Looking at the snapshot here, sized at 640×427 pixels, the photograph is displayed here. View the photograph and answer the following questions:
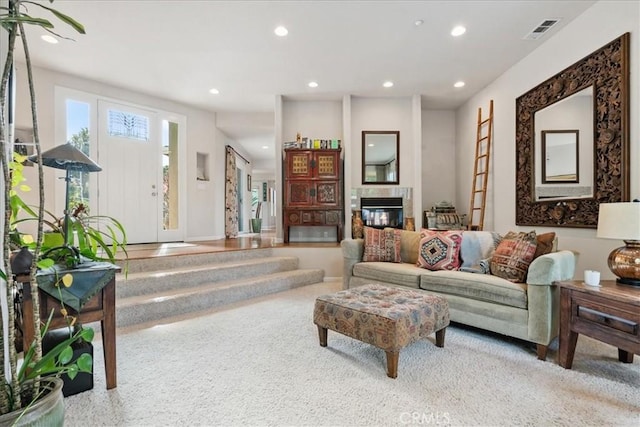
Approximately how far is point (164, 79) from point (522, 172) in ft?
17.5

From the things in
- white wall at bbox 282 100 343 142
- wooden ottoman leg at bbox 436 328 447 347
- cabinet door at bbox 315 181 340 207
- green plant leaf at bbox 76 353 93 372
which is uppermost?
white wall at bbox 282 100 343 142

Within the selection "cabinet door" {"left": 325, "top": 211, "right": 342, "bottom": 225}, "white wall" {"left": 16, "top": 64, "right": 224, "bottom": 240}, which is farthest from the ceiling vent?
"white wall" {"left": 16, "top": 64, "right": 224, "bottom": 240}

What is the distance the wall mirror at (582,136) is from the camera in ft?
8.73

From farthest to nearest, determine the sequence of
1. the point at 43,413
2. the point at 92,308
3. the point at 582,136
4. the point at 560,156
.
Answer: the point at 560,156
the point at 582,136
the point at 92,308
the point at 43,413

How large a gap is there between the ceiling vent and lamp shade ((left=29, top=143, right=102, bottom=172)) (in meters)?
4.50

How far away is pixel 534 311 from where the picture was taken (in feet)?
7.33

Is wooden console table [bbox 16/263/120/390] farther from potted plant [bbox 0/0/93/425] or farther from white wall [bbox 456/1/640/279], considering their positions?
white wall [bbox 456/1/640/279]

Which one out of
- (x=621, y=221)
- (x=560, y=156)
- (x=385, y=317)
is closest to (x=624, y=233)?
(x=621, y=221)

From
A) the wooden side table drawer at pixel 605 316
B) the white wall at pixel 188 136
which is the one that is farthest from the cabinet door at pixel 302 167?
the wooden side table drawer at pixel 605 316

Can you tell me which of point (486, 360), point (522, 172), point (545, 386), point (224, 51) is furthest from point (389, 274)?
point (224, 51)

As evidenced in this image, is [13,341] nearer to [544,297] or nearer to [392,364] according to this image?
[392,364]

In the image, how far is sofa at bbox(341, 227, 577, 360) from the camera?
2211mm

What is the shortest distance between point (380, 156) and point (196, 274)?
3.68 m

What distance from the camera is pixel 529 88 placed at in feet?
12.9
